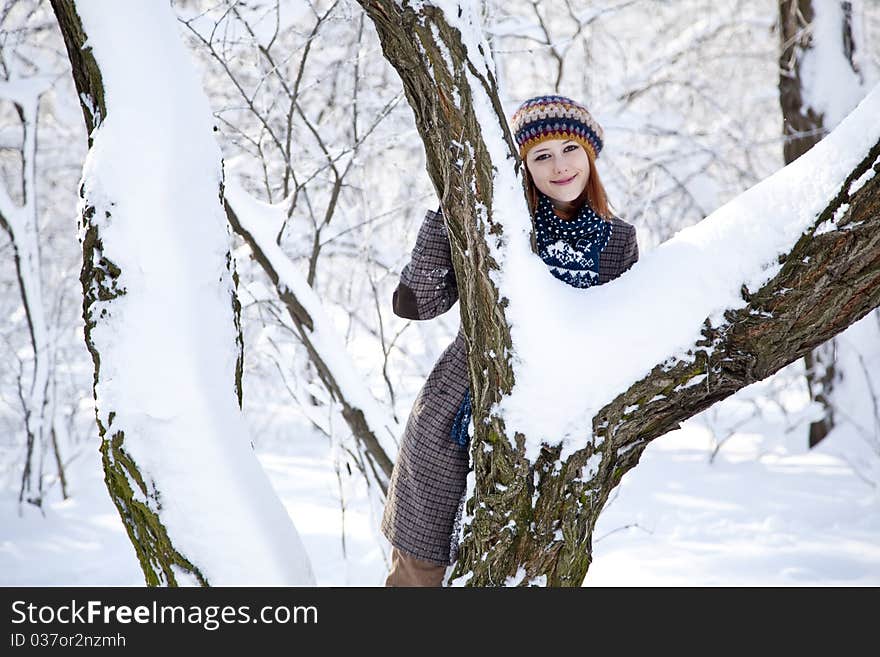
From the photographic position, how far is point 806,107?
472 centimetres

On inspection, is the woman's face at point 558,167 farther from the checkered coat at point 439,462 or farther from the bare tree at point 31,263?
the bare tree at point 31,263

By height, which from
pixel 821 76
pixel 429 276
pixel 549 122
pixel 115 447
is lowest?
pixel 115 447

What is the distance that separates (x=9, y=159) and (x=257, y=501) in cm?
654

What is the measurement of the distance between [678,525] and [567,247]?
275cm

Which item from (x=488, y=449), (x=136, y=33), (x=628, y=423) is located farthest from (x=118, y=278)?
(x=628, y=423)

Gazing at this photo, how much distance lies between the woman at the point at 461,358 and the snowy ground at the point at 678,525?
1.03 metres

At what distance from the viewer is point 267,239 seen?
98.7 inches

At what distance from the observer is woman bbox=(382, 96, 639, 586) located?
1759 millimetres

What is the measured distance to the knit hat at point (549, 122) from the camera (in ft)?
5.93

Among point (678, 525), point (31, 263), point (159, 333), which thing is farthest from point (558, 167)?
point (31, 263)

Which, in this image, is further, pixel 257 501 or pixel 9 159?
pixel 9 159

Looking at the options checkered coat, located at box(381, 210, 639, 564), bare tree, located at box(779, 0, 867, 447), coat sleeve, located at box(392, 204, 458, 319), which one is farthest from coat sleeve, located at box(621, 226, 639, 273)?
bare tree, located at box(779, 0, 867, 447)

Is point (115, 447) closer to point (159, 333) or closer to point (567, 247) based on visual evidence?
point (159, 333)
